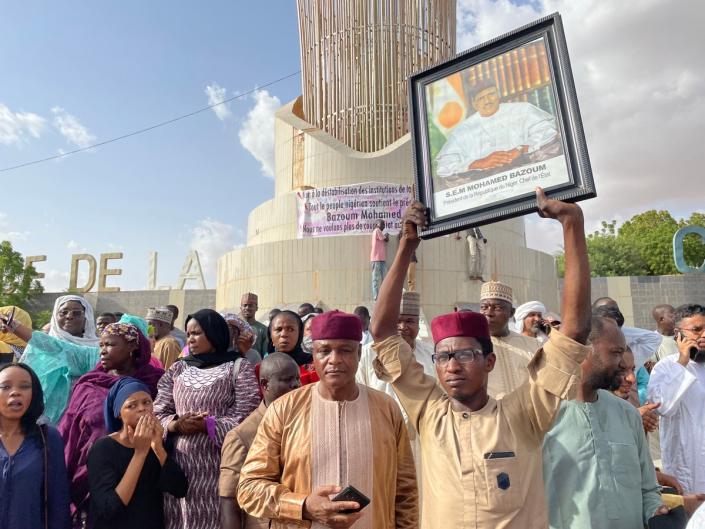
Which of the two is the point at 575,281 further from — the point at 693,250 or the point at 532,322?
the point at 693,250

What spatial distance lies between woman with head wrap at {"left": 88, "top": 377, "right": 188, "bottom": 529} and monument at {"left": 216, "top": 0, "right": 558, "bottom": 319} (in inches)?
421

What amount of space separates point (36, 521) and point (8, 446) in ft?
1.17

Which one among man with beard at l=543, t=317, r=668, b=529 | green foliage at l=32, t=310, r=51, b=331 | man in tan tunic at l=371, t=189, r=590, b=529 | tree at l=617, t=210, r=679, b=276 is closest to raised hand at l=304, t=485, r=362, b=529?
man in tan tunic at l=371, t=189, r=590, b=529

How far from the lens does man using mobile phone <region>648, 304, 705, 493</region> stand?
3.19m

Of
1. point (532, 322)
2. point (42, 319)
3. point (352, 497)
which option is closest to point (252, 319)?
point (532, 322)

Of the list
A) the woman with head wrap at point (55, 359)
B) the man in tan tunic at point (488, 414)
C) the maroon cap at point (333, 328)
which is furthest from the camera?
the woman with head wrap at point (55, 359)

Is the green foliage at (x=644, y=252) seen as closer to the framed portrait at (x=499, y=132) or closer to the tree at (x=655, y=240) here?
the tree at (x=655, y=240)

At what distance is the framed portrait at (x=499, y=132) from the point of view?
88.4 inches

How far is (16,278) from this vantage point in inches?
1016

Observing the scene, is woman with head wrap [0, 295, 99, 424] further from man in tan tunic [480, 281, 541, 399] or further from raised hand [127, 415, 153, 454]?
man in tan tunic [480, 281, 541, 399]

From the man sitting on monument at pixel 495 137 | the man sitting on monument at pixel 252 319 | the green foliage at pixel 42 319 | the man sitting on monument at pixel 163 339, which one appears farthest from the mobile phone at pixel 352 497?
the green foliage at pixel 42 319

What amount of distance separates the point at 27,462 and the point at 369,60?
610 inches

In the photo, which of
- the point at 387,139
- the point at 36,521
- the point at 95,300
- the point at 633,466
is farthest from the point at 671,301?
the point at 95,300

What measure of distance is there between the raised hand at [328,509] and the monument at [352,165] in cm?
1150
